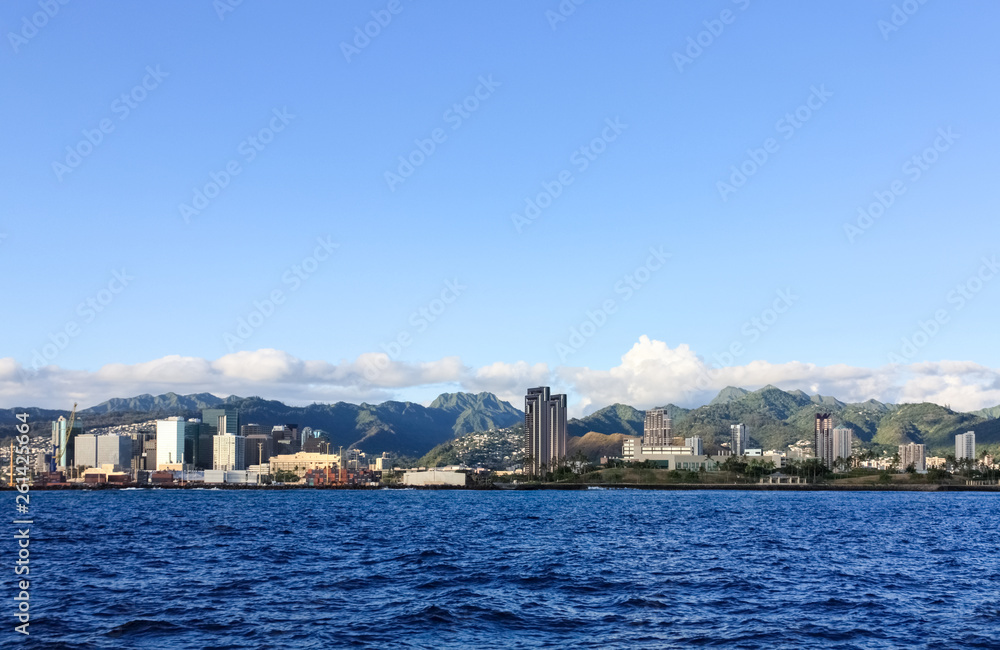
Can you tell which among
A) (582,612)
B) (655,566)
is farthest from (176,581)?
(655,566)

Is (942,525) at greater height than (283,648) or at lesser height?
lesser

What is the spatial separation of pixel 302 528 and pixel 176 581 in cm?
5224

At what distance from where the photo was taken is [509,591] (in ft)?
173

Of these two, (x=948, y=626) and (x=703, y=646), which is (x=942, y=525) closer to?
(x=948, y=626)

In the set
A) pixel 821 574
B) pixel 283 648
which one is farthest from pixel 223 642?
pixel 821 574

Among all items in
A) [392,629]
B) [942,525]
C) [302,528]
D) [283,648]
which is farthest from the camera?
[942,525]

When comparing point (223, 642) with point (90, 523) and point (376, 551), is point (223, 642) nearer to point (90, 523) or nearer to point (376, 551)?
point (376, 551)

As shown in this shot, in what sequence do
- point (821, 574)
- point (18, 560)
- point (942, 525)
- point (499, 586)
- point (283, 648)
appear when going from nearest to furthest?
point (283, 648) → point (499, 586) → point (821, 574) → point (18, 560) → point (942, 525)

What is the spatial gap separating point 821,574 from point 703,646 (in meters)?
27.5

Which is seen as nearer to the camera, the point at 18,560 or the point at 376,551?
the point at 18,560

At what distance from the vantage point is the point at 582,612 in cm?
4556

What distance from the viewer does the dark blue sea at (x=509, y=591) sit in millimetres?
39844

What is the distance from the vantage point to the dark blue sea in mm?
39844

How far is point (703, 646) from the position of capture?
124 feet
